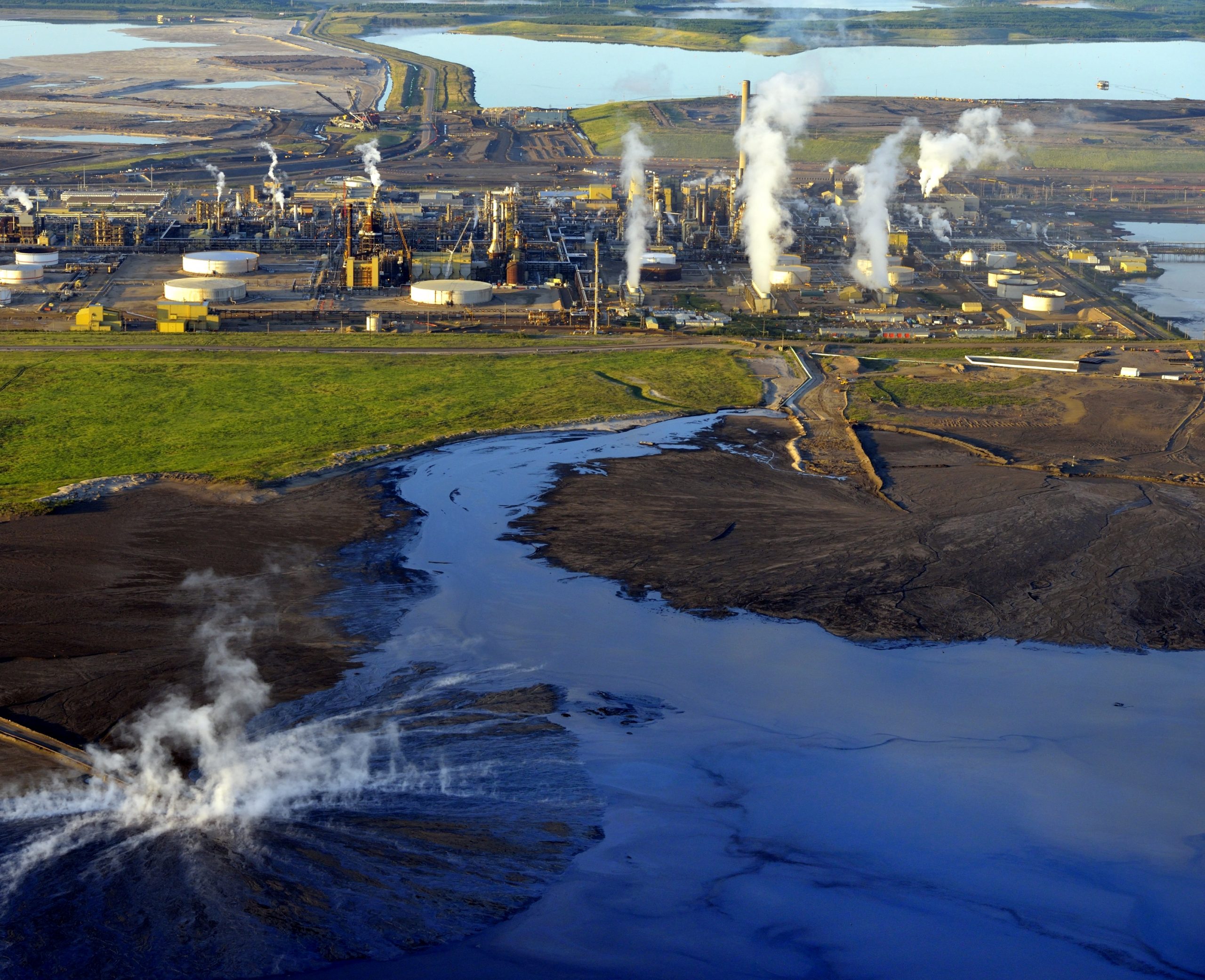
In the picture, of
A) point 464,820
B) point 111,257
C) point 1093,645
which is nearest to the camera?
point 464,820

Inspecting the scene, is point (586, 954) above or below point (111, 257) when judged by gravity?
below

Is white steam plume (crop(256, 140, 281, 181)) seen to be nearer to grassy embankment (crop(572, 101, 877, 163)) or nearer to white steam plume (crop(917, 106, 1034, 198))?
grassy embankment (crop(572, 101, 877, 163))

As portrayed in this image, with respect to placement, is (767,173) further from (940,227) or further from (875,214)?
(940,227)

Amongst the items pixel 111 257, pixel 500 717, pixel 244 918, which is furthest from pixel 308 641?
pixel 111 257

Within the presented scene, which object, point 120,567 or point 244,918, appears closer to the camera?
point 244,918

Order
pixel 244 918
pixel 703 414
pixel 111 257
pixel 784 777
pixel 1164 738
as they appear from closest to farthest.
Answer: pixel 244 918 < pixel 784 777 < pixel 1164 738 < pixel 703 414 < pixel 111 257

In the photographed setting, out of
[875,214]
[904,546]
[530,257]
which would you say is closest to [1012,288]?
[875,214]

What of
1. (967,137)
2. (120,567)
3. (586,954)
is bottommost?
(586,954)

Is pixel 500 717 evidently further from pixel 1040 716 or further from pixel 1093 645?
pixel 1093 645
